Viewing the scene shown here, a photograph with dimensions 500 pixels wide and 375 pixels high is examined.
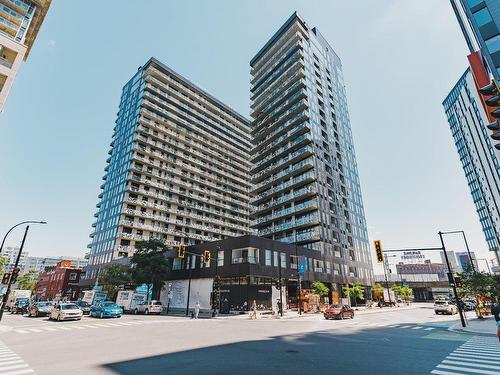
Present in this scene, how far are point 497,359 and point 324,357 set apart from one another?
6394 millimetres

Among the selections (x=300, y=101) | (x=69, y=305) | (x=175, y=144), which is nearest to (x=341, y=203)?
(x=300, y=101)

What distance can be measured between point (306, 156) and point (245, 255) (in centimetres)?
2996

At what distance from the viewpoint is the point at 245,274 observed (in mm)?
38938

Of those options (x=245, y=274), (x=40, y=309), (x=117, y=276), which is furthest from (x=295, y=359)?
(x=117, y=276)

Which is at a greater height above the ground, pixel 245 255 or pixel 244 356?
pixel 245 255

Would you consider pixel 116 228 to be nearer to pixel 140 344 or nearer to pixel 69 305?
pixel 69 305

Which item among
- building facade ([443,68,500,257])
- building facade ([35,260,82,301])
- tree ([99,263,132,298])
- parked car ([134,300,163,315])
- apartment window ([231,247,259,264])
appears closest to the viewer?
parked car ([134,300,163,315])

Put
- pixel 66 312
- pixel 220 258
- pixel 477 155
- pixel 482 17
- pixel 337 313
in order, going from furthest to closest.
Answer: pixel 477 155
pixel 220 258
pixel 337 313
pixel 482 17
pixel 66 312

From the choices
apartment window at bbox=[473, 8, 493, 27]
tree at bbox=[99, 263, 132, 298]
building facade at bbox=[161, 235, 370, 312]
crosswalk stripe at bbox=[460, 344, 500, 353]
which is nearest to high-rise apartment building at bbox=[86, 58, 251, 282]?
tree at bbox=[99, 263, 132, 298]

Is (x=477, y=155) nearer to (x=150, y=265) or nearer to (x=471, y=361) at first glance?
(x=150, y=265)

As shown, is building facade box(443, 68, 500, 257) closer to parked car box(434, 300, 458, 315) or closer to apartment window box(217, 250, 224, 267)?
parked car box(434, 300, 458, 315)

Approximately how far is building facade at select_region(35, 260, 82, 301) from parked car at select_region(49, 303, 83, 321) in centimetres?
6636

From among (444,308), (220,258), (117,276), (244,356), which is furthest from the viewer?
(117,276)

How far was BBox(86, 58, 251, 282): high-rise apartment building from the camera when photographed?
66.2 m
